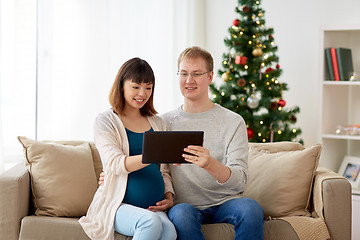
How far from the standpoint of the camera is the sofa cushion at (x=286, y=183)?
2533 mm

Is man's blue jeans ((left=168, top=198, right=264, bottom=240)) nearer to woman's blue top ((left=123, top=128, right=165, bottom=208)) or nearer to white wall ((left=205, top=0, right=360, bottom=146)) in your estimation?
woman's blue top ((left=123, top=128, right=165, bottom=208))

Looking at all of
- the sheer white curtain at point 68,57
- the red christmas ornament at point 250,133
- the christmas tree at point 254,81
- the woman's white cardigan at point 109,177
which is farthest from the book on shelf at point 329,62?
the woman's white cardigan at point 109,177

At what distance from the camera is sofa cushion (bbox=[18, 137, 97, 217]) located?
2.45 m

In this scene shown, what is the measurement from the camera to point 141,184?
7.12ft

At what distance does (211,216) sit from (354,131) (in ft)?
7.07

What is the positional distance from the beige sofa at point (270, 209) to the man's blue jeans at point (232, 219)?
0.27ft

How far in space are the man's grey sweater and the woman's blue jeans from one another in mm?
264

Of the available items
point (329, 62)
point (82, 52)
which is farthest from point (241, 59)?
point (82, 52)

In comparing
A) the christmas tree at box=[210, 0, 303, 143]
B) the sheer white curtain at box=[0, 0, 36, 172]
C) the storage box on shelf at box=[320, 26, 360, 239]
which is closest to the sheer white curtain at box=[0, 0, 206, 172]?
the sheer white curtain at box=[0, 0, 36, 172]

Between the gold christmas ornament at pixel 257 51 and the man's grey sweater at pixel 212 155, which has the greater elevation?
the gold christmas ornament at pixel 257 51

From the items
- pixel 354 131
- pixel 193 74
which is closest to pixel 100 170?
pixel 193 74

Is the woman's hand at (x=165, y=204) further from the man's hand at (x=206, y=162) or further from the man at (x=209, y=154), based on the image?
the man's hand at (x=206, y=162)

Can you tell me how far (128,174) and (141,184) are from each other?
7 centimetres

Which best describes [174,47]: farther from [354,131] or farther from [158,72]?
[354,131]
